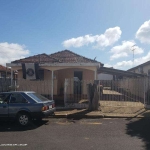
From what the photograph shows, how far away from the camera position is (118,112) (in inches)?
470

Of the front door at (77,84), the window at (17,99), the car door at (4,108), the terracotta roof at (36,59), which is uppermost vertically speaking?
the terracotta roof at (36,59)

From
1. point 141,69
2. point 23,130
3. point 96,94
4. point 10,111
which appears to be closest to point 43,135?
point 23,130

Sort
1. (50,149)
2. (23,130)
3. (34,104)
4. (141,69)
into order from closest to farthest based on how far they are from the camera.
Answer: (50,149) < (23,130) < (34,104) < (141,69)

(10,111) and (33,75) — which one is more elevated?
(33,75)

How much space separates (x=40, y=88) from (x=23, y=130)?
758 cm

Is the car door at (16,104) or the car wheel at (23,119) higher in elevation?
the car door at (16,104)

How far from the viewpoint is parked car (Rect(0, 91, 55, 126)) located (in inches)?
348

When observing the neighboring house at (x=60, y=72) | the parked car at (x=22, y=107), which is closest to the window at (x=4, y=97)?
the parked car at (x=22, y=107)

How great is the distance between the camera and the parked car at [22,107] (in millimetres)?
8828

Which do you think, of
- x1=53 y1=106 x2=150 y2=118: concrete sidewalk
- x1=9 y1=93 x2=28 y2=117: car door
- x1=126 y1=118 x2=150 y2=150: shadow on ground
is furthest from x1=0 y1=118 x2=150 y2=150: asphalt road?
x1=53 y1=106 x2=150 y2=118: concrete sidewalk

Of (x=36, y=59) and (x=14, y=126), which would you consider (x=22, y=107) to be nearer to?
(x=14, y=126)

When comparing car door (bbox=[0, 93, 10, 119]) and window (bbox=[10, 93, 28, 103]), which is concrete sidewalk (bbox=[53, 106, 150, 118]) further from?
car door (bbox=[0, 93, 10, 119])

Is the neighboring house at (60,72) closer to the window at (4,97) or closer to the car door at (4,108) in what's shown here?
the window at (4,97)

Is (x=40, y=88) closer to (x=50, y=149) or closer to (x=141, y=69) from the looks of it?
(x=50, y=149)
